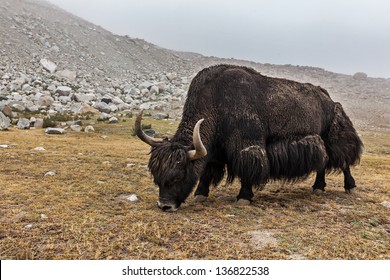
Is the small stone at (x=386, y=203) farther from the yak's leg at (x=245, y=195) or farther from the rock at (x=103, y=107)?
the rock at (x=103, y=107)

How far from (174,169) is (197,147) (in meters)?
0.45

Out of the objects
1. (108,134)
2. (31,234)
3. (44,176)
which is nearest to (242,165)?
(31,234)

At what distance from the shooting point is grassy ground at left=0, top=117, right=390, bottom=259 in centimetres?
366

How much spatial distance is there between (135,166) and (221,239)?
4.73 m

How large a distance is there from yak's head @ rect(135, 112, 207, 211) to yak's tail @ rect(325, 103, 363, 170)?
3.04 m

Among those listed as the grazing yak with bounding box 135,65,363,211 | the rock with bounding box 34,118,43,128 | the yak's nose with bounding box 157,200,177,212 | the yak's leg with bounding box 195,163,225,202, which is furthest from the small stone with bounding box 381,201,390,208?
the rock with bounding box 34,118,43,128

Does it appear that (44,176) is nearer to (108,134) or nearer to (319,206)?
(319,206)

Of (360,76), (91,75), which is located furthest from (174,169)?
(360,76)

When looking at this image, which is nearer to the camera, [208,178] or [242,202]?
[242,202]

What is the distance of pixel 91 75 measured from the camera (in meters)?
33.2

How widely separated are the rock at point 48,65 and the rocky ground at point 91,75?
10 cm

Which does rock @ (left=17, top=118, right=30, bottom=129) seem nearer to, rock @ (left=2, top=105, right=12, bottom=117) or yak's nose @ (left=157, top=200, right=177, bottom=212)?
rock @ (left=2, top=105, right=12, bottom=117)

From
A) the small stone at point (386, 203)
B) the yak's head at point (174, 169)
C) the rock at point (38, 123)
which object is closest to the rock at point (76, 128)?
the rock at point (38, 123)

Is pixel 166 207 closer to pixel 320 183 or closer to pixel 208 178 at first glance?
pixel 208 178
